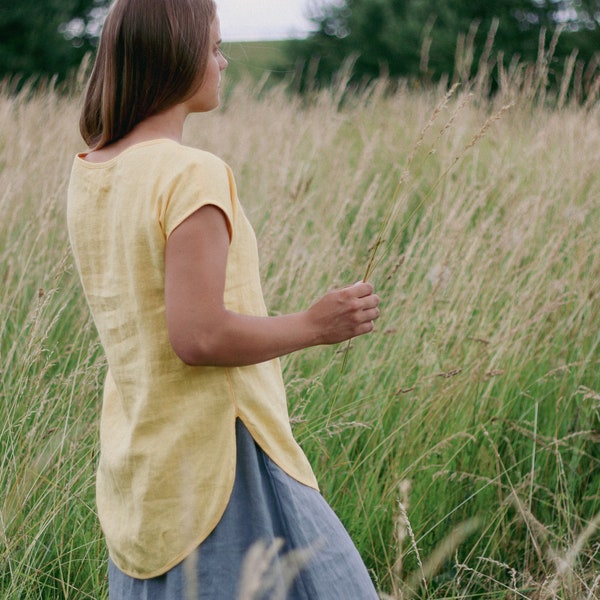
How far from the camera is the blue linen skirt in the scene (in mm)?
1132

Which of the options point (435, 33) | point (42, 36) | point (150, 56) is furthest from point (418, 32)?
point (150, 56)

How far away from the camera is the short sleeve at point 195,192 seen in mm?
1022

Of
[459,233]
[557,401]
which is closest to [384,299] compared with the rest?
[459,233]

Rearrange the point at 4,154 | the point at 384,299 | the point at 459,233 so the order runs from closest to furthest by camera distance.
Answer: the point at 459,233 < the point at 384,299 < the point at 4,154

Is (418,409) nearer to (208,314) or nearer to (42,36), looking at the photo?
(208,314)

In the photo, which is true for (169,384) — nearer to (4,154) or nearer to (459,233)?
(459,233)

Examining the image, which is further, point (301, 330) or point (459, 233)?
point (459, 233)

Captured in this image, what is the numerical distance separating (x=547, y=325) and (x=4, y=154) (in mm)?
2692

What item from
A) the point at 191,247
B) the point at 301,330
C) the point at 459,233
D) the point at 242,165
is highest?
the point at 191,247

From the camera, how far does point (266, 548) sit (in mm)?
1131

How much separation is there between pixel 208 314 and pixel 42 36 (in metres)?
13.9

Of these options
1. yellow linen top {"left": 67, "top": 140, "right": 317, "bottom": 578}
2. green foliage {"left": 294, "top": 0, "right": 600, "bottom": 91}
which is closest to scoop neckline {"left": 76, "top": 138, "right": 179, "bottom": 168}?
yellow linen top {"left": 67, "top": 140, "right": 317, "bottom": 578}

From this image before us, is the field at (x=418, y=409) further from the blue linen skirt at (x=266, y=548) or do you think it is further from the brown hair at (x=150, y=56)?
the brown hair at (x=150, y=56)

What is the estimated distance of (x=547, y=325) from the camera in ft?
8.79
